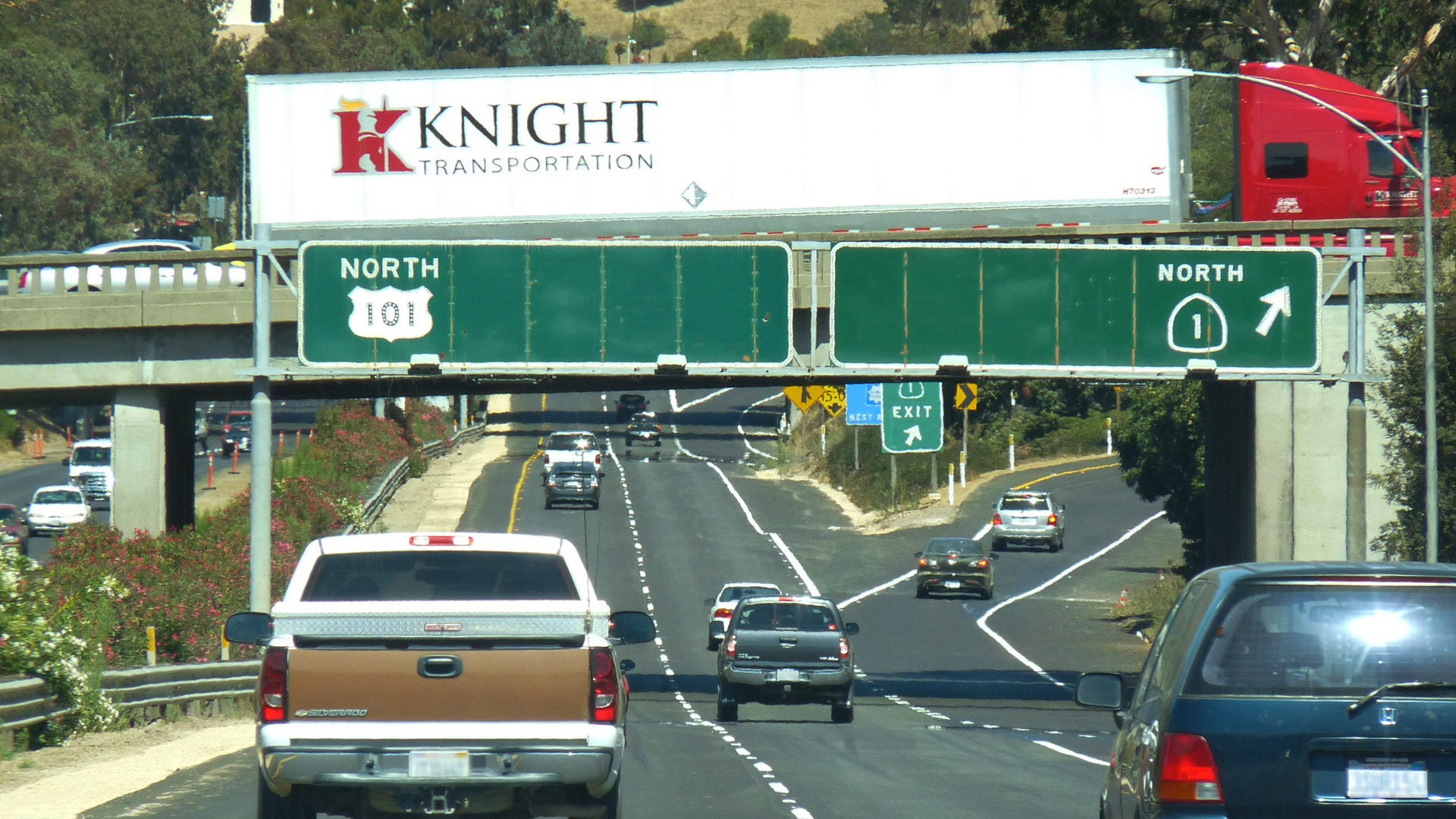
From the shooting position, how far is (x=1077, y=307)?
2817 centimetres

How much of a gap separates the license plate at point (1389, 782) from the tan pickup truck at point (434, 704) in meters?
4.30

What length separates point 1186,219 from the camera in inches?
1206

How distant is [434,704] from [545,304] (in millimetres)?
19232

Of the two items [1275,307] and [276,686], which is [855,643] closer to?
[1275,307]

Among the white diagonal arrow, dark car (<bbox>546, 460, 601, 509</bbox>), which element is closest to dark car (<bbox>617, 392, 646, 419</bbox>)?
dark car (<bbox>546, 460, 601, 509</bbox>)

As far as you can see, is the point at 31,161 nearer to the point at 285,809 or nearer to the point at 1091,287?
the point at 1091,287

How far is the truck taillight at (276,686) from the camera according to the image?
968 cm

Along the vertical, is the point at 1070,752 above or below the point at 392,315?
below

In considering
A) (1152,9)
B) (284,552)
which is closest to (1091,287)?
(284,552)

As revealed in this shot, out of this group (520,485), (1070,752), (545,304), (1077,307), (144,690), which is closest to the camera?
(1070,752)

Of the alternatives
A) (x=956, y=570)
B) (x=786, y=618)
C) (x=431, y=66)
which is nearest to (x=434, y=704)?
(x=786, y=618)

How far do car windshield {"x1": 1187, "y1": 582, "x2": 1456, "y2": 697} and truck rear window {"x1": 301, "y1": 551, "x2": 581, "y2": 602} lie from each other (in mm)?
4578

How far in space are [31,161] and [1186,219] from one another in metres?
77.9

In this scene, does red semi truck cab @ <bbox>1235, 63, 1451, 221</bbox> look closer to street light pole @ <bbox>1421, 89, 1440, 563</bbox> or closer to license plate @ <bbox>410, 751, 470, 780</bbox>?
street light pole @ <bbox>1421, 89, 1440, 563</bbox>
